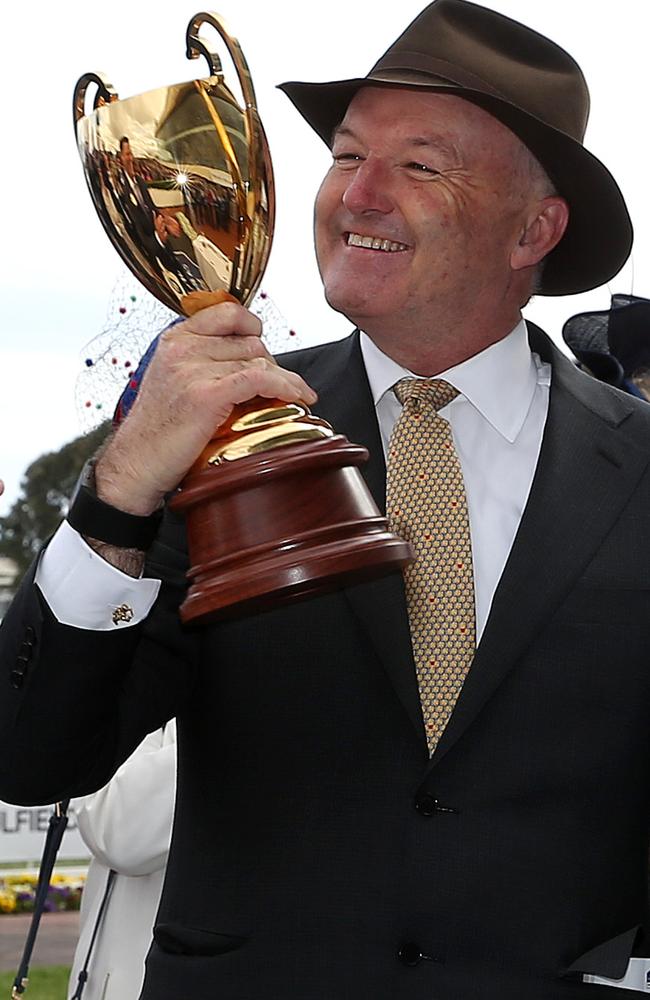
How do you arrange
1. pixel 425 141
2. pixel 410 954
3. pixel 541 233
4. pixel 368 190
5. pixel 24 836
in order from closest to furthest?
pixel 410 954 < pixel 368 190 < pixel 425 141 < pixel 541 233 < pixel 24 836

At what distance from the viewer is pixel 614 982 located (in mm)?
1859

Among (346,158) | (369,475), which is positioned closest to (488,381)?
(369,475)

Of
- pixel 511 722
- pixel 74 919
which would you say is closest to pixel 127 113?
pixel 511 722

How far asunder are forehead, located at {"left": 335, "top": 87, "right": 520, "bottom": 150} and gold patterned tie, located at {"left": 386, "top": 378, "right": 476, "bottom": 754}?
0.34 metres

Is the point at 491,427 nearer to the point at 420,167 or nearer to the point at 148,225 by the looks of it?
the point at 420,167

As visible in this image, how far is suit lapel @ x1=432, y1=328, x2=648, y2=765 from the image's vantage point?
1881 mm

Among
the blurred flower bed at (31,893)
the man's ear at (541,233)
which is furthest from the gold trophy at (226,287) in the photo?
the blurred flower bed at (31,893)

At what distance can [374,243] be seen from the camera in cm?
199

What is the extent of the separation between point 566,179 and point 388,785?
3.22 ft

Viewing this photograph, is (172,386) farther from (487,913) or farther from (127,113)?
(487,913)

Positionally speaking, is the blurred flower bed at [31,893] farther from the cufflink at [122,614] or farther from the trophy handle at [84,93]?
the trophy handle at [84,93]

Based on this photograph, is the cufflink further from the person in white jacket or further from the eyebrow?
the person in white jacket

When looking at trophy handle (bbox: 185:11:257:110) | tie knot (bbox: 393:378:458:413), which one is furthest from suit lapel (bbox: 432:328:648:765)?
trophy handle (bbox: 185:11:257:110)

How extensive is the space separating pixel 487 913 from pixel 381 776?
20cm
